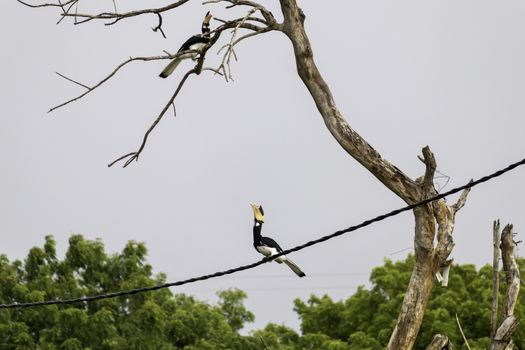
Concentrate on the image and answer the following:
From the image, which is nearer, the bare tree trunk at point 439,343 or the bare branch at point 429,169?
the bare branch at point 429,169

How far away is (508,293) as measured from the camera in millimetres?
14891

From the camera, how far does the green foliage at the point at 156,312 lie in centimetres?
3244

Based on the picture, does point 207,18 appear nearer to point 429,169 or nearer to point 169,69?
point 169,69

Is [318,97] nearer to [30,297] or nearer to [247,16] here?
[247,16]

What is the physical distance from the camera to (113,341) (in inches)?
1366

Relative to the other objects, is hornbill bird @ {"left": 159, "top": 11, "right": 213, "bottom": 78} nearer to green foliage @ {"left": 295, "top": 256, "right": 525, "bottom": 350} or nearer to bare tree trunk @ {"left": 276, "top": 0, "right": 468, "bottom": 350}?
bare tree trunk @ {"left": 276, "top": 0, "right": 468, "bottom": 350}

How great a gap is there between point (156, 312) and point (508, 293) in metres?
20.3

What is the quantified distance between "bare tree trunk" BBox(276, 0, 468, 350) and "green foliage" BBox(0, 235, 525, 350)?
17.5 meters

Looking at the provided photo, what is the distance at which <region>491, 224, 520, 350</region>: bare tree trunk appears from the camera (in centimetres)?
1441

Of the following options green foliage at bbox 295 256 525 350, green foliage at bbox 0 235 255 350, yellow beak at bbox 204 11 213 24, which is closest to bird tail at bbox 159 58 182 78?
yellow beak at bbox 204 11 213 24

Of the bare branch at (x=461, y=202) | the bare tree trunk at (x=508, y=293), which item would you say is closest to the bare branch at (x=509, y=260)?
the bare tree trunk at (x=508, y=293)

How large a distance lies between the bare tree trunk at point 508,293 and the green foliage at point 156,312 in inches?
643

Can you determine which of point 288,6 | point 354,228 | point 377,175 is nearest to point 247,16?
point 288,6

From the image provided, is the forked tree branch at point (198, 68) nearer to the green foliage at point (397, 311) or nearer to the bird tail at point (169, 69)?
the bird tail at point (169, 69)
